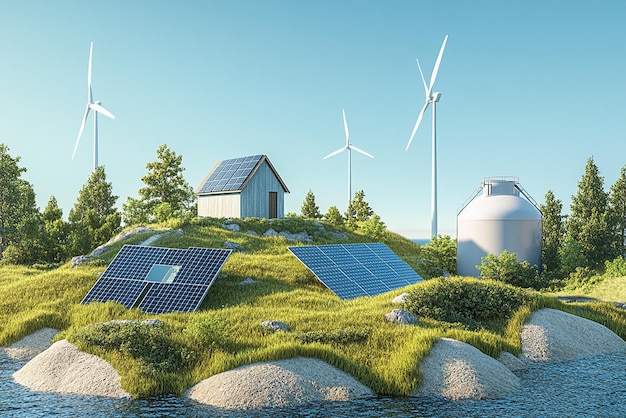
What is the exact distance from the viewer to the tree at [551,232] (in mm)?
46000

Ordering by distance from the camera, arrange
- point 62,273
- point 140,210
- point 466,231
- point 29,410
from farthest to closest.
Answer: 1. point 140,210
2. point 466,231
3. point 62,273
4. point 29,410

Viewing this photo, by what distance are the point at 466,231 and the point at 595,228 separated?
11777 mm

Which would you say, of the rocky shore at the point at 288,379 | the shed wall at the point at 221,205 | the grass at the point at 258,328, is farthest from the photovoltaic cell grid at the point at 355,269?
the shed wall at the point at 221,205

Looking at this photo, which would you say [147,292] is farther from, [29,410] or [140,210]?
[140,210]

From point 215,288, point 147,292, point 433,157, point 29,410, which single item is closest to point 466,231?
point 433,157

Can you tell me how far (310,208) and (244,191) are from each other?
22.5 m

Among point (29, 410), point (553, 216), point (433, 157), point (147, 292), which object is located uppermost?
point (433, 157)

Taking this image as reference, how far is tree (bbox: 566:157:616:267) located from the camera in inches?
1816

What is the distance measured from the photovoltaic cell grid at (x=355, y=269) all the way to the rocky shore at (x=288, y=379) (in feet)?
34.1

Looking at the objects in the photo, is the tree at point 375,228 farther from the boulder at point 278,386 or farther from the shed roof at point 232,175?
the boulder at point 278,386

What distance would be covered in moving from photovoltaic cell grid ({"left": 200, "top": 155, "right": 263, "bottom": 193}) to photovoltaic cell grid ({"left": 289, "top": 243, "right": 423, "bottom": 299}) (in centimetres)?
1664

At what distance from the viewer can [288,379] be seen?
15.1m

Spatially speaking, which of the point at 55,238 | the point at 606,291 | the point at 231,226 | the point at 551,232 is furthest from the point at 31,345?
the point at 551,232

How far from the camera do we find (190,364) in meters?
16.5
